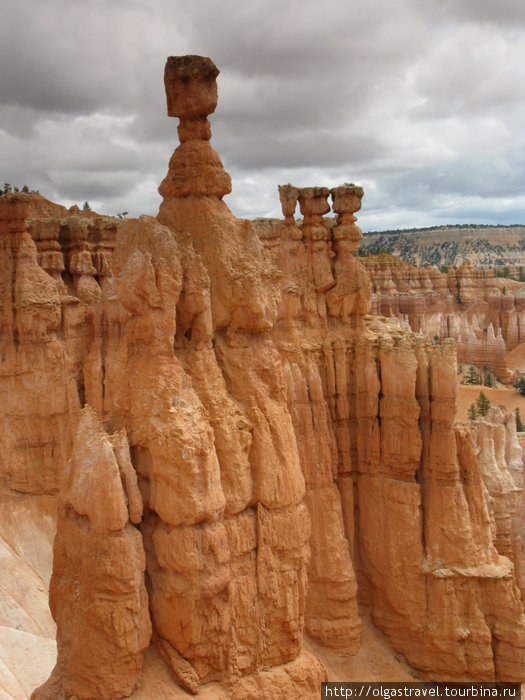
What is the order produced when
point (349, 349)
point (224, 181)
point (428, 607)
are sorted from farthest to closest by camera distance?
1. point (349, 349)
2. point (428, 607)
3. point (224, 181)

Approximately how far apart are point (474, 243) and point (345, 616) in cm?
17902

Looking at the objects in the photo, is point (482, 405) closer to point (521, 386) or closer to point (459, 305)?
point (521, 386)

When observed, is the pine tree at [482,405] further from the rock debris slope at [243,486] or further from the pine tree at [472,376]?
→ the rock debris slope at [243,486]

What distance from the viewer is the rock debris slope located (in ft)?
24.9

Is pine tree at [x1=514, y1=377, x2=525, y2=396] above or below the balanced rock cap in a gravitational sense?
below

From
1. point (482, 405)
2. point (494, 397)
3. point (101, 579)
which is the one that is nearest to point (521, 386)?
point (494, 397)

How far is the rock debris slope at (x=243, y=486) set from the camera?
7.60m

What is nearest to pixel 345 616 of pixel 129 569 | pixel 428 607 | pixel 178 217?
pixel 428 607

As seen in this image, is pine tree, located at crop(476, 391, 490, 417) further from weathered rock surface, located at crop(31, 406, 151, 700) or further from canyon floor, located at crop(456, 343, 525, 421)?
weathered rock surface, located at crop(31, 406, 151, 700)

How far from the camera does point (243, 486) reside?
27.6 feet

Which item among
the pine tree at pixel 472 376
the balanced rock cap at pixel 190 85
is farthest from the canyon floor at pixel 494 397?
the balanced rock cap at pixel 190 85

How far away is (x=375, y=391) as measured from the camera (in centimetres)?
1520

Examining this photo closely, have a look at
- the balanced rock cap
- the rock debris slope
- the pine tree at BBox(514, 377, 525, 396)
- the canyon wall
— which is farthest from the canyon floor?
the balanced rock cap

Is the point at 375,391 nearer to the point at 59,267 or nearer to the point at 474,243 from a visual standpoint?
the point at 59,267
